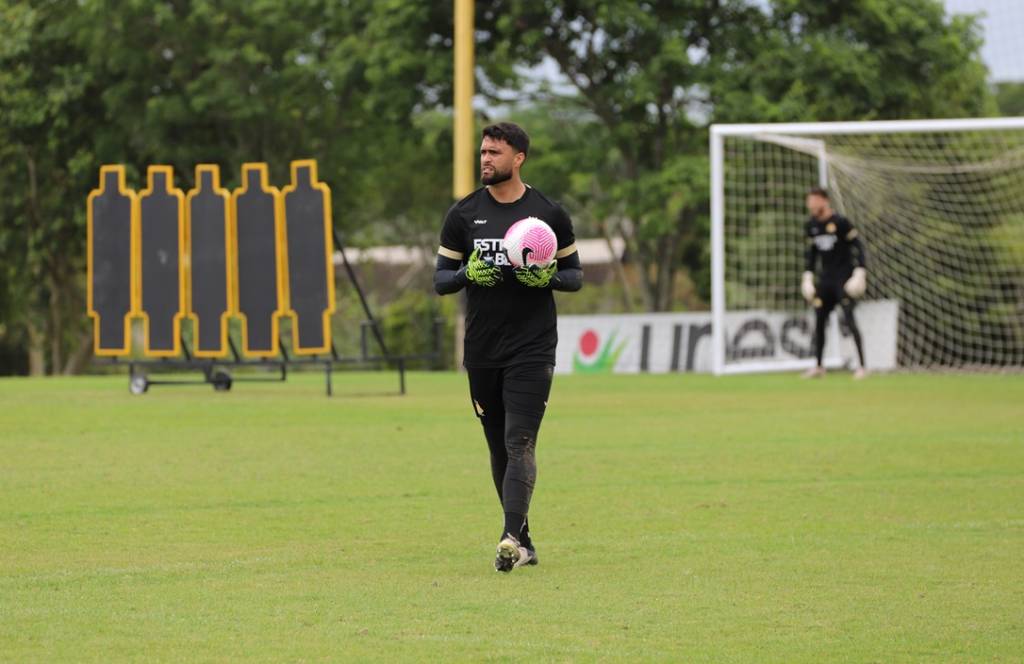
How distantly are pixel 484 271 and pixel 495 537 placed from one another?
66.1 inches

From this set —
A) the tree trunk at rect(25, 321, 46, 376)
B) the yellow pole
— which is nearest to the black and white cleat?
the yellow pole

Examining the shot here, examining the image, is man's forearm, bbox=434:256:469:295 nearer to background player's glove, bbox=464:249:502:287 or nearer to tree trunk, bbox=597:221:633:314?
background player's glove, bbox=464:249:502:287

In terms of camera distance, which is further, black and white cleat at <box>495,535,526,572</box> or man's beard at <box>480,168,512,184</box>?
man's beard at <box>480,168,512,184</box>

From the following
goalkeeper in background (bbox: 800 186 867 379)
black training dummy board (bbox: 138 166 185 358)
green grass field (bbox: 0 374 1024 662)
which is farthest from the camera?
goalkeeper in background (bbox: 800 186 867 379)

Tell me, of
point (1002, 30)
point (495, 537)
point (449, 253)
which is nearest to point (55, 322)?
point (1002, 30)

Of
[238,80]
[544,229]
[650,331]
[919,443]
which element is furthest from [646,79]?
[544,229]

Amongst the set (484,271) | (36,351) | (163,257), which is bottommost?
(36,351)

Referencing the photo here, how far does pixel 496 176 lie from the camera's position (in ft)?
28.0

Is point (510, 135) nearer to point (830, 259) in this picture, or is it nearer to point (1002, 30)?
point (830, 259)

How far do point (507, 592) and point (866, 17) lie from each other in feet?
98.8

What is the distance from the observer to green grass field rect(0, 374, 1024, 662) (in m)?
6.53

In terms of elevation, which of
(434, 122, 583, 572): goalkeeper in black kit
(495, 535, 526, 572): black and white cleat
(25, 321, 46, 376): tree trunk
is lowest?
(25, 321, 46, 376): tree trunk

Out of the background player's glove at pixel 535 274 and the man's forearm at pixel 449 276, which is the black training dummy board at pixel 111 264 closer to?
the man's forearm at pixel 449 276

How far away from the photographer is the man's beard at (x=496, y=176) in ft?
28.0
